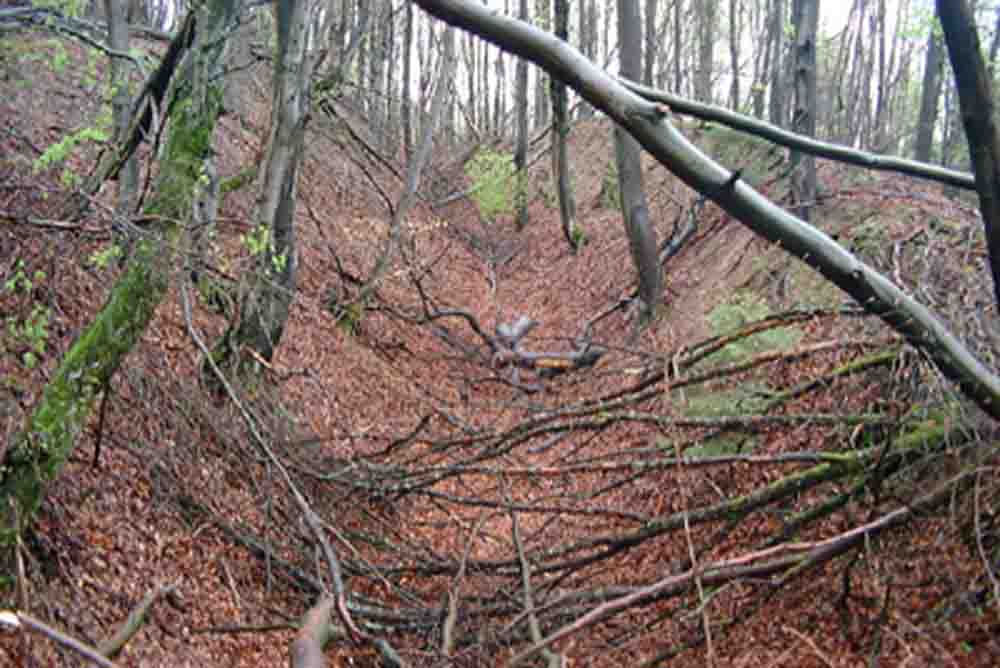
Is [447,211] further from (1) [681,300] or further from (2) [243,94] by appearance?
(1) [681,300]

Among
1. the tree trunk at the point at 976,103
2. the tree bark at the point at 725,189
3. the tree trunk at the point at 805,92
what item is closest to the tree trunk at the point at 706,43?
the tree trunk at the point at 805,92

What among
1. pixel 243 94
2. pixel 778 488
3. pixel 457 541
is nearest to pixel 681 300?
pixel 457 541

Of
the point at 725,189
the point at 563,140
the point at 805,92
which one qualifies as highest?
the point at 805,92

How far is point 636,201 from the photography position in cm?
1245

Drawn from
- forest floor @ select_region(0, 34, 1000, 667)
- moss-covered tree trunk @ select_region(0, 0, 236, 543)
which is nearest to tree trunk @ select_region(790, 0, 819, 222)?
forest floor @ select_region(0, 34, 1000, 667)

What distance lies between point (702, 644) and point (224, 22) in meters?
4.31

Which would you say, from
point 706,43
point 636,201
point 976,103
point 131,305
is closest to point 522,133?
point 636,201

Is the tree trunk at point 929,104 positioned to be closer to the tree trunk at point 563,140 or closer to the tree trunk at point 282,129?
the tree trunk at point 563,140

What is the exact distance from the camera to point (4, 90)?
8672 mm

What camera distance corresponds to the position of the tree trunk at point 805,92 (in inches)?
440

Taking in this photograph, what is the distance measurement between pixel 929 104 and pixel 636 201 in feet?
26.4

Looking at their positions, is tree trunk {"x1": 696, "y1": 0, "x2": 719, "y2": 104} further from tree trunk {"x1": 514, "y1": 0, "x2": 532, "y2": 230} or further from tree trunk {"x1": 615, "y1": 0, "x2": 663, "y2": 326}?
tree trunk {"x1": 615, "y1": 0, "x2": 663, "y2": 326}

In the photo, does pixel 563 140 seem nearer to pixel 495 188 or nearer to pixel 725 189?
pixel 495 188

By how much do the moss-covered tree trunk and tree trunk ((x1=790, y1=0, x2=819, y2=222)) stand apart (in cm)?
897
